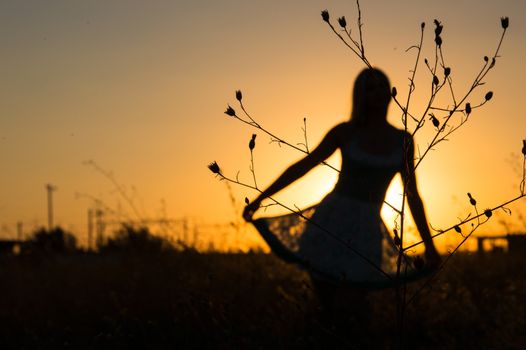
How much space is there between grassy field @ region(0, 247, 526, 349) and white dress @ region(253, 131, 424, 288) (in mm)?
217

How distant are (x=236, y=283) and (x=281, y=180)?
135cm

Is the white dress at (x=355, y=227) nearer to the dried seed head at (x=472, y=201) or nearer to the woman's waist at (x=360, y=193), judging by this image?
the woman's waist at (x=360, y=193)

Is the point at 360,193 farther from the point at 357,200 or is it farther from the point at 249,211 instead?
the point at 249,211

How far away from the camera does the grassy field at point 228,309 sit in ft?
14.1

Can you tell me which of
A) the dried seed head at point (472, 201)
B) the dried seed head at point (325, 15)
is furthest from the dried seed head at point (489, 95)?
the dried seed head at point (325, 15)

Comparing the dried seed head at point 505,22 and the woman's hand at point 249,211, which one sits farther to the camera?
the woman's hand at point 249,211

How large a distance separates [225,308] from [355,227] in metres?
1.64

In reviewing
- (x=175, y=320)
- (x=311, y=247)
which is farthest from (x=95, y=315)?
(x=311, y=247)

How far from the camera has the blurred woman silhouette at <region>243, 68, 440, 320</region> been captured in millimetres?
4539

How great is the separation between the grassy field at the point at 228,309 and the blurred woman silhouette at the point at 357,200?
0.22 meters

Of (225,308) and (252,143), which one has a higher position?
(252,143)

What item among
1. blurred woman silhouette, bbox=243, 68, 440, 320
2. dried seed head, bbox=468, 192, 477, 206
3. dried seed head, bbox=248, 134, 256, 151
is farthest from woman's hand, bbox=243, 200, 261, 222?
dried seed head, bbox=468, 192, 477, 206

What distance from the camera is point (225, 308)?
308 centimetres

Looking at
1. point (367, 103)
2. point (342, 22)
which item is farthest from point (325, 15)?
point (367, 103)
